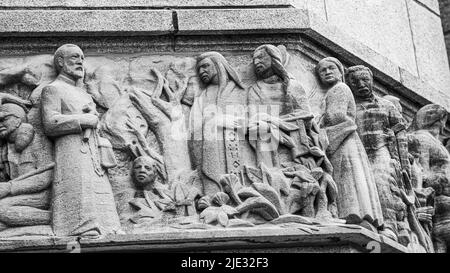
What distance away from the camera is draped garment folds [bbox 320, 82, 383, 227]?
31.7 feet

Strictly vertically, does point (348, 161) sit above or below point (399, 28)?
below

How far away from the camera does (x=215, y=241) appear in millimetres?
9109

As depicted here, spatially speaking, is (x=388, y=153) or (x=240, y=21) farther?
(x=388, y=153)

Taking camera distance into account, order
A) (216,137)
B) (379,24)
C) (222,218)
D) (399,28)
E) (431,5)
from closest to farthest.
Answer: (222,218) < (216,137) < (379,24) < (399,28) < (431,5)

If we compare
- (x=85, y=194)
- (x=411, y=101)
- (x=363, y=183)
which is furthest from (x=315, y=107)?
(x=85, y=194)

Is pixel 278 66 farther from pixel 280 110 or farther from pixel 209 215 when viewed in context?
pixel 209 215

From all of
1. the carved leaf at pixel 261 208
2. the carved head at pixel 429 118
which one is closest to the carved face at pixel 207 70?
the carved leaf at pixel 261 208

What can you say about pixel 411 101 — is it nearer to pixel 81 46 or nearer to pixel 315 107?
pixel 315 107

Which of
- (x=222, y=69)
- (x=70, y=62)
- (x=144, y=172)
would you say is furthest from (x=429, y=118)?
(x=70, y=62)

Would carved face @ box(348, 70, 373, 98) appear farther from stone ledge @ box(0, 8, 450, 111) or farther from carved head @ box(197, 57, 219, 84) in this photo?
carved head @ box(197, 57, 219, 84)

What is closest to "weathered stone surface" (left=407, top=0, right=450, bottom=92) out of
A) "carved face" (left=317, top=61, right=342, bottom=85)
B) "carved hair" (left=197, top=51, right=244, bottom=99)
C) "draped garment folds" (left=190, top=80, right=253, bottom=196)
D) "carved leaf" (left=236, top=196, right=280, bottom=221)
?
"carved face" (left=317, top=61, right=342, bottom=85)

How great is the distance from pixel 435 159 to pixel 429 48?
1.37 meters

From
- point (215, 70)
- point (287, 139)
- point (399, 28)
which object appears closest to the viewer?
point (287, 139)

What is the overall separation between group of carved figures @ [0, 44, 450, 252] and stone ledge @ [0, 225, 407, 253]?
0.38 feet
